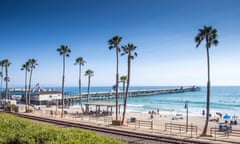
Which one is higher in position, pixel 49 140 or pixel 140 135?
pixel 49 140

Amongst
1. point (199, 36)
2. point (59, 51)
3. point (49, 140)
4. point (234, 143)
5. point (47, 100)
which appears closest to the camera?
point (49, 140)

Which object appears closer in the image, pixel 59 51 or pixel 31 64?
pixel 59 51

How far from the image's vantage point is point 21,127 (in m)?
11.9

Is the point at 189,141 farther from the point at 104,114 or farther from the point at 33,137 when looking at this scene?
the point at 104,114

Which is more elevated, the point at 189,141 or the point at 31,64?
the point at 31,64

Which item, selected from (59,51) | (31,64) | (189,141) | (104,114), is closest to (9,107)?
(31,64)

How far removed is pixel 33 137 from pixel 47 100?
6260cm

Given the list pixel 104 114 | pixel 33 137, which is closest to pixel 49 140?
pixel 33 137

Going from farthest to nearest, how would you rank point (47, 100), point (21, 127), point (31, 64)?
1. point (47, 100)
2. point (31, 64)
3. point (21, 127)

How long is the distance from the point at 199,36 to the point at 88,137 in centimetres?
1718

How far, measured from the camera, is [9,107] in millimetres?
40031

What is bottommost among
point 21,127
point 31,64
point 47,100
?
point 47,100

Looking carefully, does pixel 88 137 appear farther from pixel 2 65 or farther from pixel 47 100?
pixel 47 100

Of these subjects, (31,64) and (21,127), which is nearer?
(21,127)
